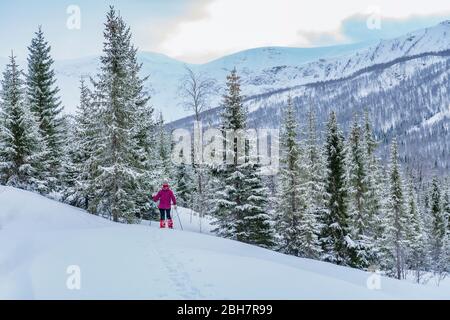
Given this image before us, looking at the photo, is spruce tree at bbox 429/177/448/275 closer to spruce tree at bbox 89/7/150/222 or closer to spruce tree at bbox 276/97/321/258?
spruce tree at bbox 276/97/321/258

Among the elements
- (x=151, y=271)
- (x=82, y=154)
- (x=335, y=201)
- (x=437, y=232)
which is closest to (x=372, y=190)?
(x=335, y=201)

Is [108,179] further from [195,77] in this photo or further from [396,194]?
[396,194]

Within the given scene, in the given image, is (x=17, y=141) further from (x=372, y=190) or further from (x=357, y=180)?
(x=372, y=190)

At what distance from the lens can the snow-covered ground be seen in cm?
831

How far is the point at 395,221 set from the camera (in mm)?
35875

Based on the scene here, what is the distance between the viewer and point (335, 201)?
28578 mm

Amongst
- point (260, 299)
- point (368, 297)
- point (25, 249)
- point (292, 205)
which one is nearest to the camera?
point (260, 299)

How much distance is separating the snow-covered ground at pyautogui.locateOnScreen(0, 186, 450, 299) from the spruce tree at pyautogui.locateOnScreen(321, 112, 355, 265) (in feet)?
50.0

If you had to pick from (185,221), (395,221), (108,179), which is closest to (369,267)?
(395,221)

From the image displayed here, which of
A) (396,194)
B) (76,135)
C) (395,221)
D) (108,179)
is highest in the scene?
(76,135)

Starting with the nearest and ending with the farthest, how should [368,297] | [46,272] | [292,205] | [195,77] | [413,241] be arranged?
[368,297]
[46,272]
[292,205]
[195,77]
[413,241]

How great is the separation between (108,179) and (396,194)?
26.0 meters

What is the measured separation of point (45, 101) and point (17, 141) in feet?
23.6

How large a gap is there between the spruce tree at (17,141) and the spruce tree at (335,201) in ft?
63.2
